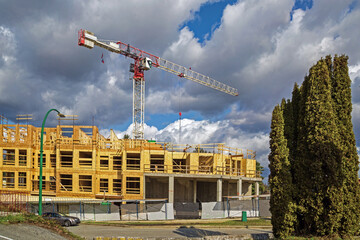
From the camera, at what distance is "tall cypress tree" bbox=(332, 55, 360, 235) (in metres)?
15.7

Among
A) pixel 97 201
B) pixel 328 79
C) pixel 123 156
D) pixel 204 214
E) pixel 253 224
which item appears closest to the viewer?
pixel 328 79

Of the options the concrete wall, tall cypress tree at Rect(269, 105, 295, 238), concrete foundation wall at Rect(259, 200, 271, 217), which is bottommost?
concrete foundation wall at Rect(259, 200, 271, 217)

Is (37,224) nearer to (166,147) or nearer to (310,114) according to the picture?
(310,114)

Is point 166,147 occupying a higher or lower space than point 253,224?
higher

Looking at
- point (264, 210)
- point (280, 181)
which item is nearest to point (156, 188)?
point (264, 210)

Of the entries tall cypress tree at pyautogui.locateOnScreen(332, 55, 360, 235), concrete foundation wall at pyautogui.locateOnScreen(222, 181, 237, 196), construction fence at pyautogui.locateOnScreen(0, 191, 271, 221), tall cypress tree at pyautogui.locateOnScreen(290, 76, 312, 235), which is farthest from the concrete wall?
tall cypress tree at pyautogui.locateOnScreen(332, 55, 360, 235)

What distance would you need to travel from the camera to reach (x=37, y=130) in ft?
140

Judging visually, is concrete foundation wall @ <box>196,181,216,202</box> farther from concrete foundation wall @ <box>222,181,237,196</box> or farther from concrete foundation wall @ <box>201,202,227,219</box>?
concrete foundation wall @ <box>201,202,227,219</box>

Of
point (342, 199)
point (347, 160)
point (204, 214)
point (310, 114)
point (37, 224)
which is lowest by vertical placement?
point (204, 214)

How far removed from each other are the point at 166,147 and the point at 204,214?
1150 centimetres

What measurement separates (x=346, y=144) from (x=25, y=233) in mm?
16540

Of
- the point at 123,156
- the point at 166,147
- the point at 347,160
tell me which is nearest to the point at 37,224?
the point at 347,160

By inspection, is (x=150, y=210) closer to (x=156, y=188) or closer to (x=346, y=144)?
(x=156, y=188)

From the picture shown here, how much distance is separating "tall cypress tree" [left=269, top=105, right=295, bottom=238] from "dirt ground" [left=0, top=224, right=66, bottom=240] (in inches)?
440
